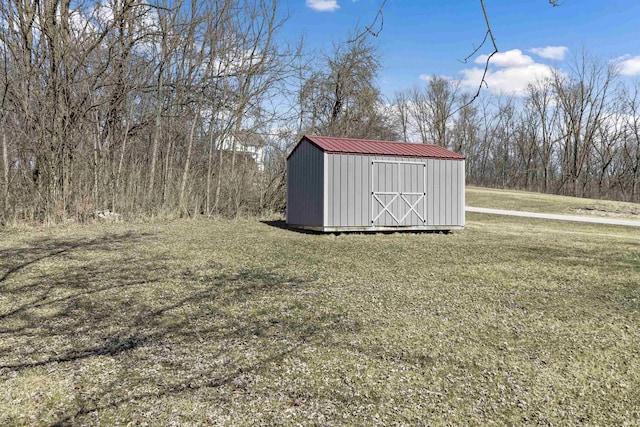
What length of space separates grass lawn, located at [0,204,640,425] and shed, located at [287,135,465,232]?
3238 mm

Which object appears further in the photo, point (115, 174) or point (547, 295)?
point (115, 174)

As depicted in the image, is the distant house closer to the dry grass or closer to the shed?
the shed

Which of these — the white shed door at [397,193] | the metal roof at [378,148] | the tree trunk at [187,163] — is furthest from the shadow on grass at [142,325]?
the tree trunk at [187,163]

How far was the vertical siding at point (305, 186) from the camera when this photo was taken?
9.84 m

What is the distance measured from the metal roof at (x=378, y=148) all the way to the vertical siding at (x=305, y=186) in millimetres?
255

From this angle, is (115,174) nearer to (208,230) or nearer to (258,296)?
(208,230)

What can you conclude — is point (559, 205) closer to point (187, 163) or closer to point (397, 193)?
point (397, 193)

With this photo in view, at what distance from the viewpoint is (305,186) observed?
10727 millimetres

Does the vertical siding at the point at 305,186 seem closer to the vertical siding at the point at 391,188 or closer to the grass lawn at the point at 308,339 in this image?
the vertical siding at the point at 391,188

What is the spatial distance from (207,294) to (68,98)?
7324 millimetres

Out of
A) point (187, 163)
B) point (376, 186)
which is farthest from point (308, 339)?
point (187, 163)

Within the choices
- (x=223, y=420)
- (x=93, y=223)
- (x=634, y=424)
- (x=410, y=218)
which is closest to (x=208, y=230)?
(x=93, y=223)

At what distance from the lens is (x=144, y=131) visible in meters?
11.7

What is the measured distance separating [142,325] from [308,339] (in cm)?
143
